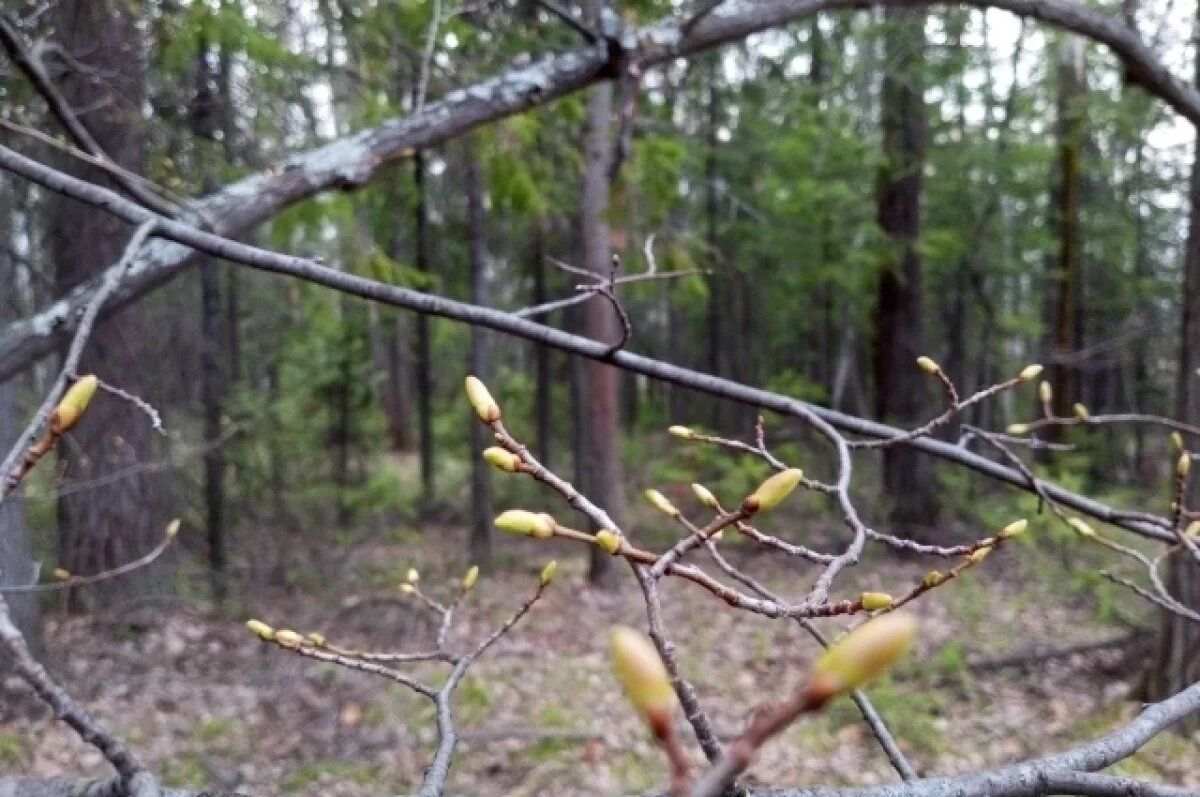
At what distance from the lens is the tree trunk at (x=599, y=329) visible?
320 inches

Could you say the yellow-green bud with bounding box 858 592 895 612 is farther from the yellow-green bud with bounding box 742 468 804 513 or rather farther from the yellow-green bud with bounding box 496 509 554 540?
the yellow-green bud with bounding box 496 509 554 540

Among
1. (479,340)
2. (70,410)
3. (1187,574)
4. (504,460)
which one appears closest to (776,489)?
(504,460)

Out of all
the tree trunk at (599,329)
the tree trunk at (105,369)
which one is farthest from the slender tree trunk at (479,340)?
the tree trunk at (105,369)

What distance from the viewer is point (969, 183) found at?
11.9 m

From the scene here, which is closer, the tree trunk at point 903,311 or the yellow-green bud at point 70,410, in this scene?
the yellow-green bud at point 70,410

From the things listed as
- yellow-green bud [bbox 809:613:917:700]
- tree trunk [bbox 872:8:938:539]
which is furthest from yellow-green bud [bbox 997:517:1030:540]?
tree trunk [bbox 872:8:938:539]

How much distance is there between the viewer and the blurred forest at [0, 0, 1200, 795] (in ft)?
15.7

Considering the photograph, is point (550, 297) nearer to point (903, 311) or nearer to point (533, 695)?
point (903, 311)

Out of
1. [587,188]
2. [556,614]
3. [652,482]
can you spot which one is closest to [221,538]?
[556,614]

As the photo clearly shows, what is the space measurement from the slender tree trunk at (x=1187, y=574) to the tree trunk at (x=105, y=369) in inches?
245

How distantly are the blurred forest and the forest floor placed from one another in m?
0.06

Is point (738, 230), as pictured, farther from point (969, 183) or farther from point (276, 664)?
point (276, 664)

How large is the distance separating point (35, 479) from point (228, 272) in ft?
15.5

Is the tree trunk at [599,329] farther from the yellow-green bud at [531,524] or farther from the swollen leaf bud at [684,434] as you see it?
the yellow-green bud at [531,524]
